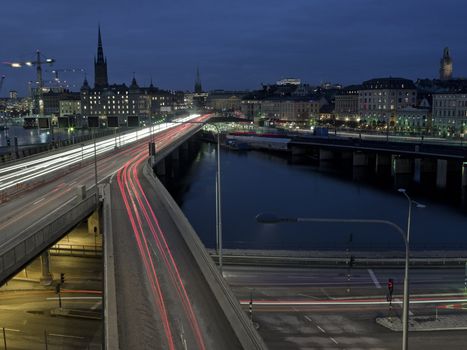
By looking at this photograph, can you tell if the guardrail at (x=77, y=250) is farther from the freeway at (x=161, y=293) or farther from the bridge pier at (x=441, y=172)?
the bridge pier at (x=441, y=172)

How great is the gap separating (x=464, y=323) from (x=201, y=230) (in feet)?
102

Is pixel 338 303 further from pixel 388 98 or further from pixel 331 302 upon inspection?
pixel 388 98

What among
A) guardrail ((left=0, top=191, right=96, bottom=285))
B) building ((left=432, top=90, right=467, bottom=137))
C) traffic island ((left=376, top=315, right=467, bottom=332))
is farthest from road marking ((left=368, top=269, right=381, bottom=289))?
building ((left=432, top=90, right=467, bottom=137))

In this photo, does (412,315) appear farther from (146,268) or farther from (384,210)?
(384,210)

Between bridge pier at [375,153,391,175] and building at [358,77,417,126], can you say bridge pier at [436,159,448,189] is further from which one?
building at [358,77,417,126]

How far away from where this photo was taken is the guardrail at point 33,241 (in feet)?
70.0

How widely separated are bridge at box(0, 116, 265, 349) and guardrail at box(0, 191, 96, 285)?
0.05 meters

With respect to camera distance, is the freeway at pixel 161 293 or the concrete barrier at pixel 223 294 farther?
the freeway at pixel 161 293

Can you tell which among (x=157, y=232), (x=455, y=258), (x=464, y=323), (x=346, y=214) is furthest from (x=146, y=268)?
(x=346, y=214)

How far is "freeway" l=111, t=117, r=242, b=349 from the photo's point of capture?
16.5 m

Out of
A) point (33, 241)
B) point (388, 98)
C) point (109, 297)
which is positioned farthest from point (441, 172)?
point (388, 98)

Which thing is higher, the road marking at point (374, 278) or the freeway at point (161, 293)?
the freeway at point (161, 293)

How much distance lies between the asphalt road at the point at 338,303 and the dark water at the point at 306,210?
6.89 m

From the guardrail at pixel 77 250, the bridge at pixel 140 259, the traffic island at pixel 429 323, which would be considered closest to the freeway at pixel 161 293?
the bridge at pixel 140 259
